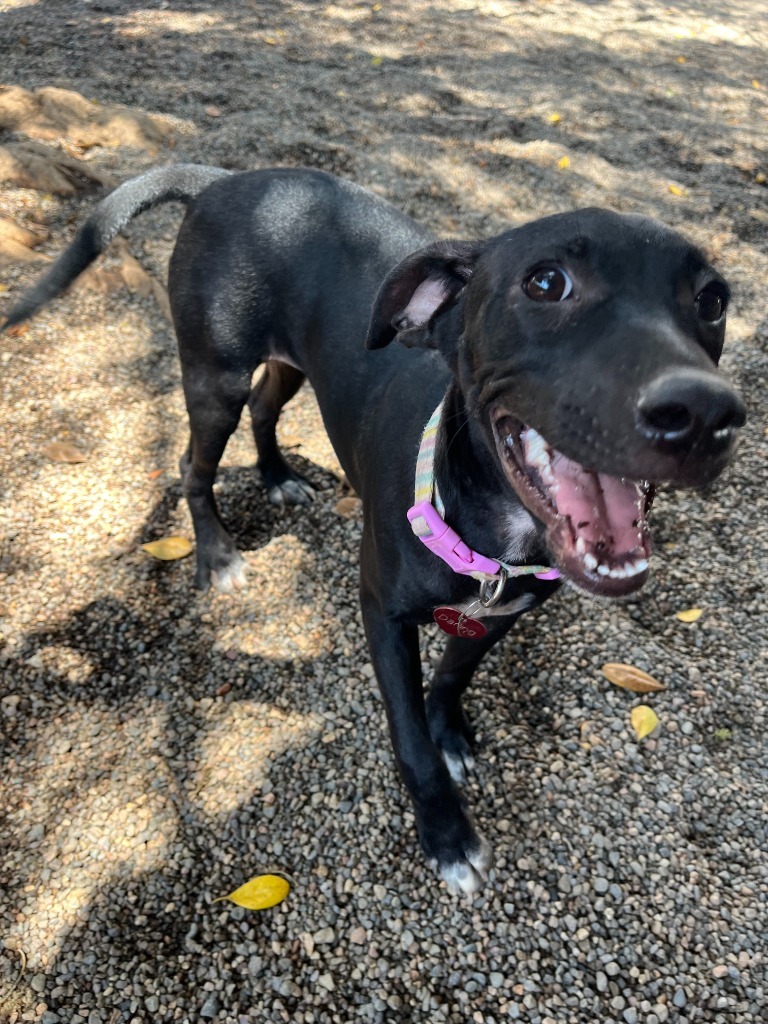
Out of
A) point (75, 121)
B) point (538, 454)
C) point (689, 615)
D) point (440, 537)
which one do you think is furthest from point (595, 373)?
point (75, 121)

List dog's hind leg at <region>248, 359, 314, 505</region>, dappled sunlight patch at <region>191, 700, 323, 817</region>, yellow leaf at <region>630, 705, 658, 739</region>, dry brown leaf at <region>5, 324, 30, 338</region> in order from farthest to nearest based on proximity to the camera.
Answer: dry brown leaf at <region>5, 324, 30, 338</region> → dog's hind leg at <region>248, 359, 314, 505</region> → yellow leaf at <region>630, 705, 658, 739</region> → dappled sunlight patch at <region>191, 700, 323, 817</region>

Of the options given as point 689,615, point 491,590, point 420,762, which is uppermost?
point 491,590

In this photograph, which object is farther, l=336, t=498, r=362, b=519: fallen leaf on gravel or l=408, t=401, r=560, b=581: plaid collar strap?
l=336, t=498, r=362, b=519: fallen leaf on gravel

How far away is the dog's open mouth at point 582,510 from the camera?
1771 mm

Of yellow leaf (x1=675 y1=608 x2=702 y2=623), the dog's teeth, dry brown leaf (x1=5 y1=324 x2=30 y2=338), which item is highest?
the dog's teeth

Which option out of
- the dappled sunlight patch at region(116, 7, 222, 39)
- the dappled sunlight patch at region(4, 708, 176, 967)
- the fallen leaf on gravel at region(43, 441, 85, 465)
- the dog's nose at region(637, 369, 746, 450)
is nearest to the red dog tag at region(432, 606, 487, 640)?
the dog's nose at region(637, 369, 746, 450)

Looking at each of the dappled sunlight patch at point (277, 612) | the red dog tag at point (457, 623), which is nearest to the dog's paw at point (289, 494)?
the dappled sunlight patch at point (277, 612)

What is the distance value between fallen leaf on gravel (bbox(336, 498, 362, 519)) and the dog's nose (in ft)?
7.73

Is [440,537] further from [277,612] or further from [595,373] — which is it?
[277,612]

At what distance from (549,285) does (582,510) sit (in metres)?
0.52

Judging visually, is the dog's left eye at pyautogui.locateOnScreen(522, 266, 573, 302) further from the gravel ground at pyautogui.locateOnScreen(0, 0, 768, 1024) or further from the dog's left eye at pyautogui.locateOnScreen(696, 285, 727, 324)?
the gravel ground at pyautogui.locateOnScreen(0, 0, 768, 1024)

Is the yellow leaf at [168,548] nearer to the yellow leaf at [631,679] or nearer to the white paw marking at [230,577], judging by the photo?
the white paw marking at [230,577]

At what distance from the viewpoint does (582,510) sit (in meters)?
1.84

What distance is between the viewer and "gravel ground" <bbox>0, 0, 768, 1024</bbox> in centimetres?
230
